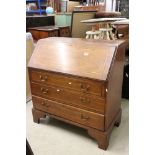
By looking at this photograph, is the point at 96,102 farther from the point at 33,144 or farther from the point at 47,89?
the point at 33,144

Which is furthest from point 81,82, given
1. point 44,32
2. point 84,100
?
point 44,32

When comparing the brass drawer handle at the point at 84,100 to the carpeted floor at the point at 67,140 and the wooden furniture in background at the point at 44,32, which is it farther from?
the wooden furniture in background at the point at 44,32

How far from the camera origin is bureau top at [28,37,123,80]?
5.25 feet

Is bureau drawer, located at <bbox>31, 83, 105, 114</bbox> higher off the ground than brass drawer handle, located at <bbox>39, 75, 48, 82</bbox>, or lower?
lower

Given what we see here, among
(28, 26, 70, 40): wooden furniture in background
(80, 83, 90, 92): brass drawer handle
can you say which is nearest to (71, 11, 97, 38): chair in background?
(28, 26, 70, 40): wooden furniture in background

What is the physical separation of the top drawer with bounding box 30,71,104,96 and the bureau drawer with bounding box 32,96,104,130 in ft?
0.67

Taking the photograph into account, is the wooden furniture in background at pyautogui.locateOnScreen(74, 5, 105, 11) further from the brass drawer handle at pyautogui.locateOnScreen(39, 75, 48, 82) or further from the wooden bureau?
the brass drawer handle at pyautogui.locateOnScreen(39, 75, 48, 82)

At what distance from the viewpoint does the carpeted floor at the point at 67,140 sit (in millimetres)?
1726

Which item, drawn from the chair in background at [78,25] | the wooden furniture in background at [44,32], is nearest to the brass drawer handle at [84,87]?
the chair in background at [78,25]

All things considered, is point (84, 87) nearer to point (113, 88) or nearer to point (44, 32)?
point (113, 88)
